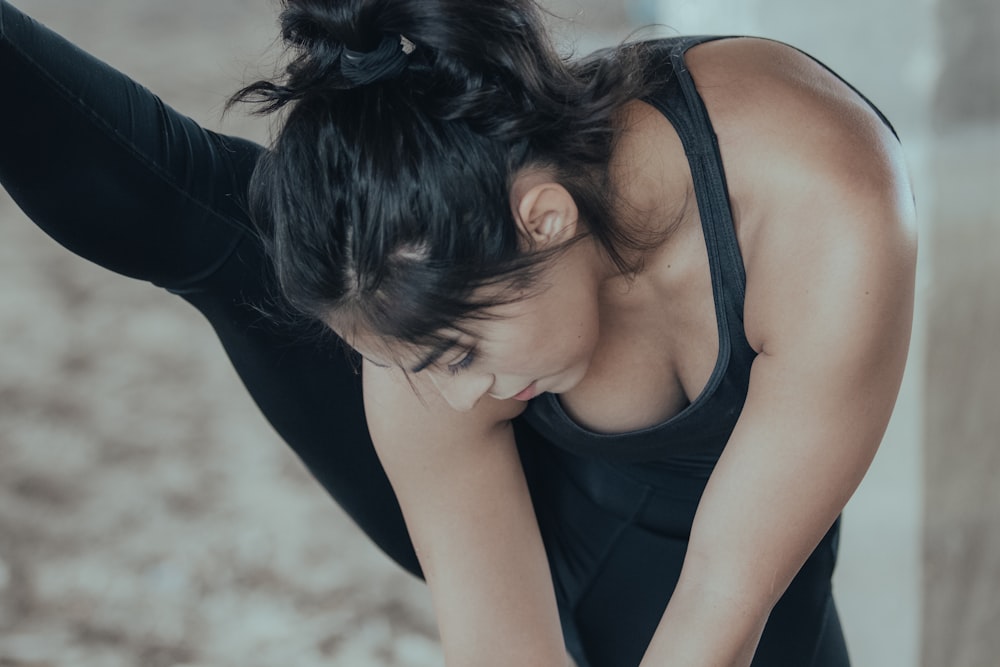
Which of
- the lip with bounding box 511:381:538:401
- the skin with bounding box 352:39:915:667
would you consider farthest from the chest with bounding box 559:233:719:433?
the lip with bounding box 511:381:538:401

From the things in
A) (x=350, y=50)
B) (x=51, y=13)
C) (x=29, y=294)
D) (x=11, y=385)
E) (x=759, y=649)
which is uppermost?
(x=51, y=13)

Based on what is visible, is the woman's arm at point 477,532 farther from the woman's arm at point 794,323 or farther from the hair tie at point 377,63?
the hair tie at point 377,63

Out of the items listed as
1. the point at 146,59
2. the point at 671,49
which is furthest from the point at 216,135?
the point at 146,59

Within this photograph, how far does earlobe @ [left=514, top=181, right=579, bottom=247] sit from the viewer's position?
2.54 feet

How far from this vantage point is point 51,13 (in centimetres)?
382

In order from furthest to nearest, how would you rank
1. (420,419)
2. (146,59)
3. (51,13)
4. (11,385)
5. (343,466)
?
(51,13)
(146,59)
(11,385)
(343,466)
(420,419)

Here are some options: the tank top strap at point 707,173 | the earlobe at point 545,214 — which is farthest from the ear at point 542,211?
the tank top strap at point 707,173

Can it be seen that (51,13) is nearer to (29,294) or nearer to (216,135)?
(29,294)

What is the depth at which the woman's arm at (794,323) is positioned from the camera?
2.64 ft

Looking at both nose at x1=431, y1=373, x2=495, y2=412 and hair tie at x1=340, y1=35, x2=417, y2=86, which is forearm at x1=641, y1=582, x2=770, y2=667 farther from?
hair tie at x1=340, y1=35, x2=417, y2=86

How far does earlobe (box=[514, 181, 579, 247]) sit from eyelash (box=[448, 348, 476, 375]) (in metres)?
0.10

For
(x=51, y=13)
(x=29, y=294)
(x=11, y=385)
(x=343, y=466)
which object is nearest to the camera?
(x=343, y=466)

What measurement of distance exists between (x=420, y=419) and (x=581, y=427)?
0.15m

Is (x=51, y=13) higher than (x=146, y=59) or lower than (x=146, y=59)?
higher
